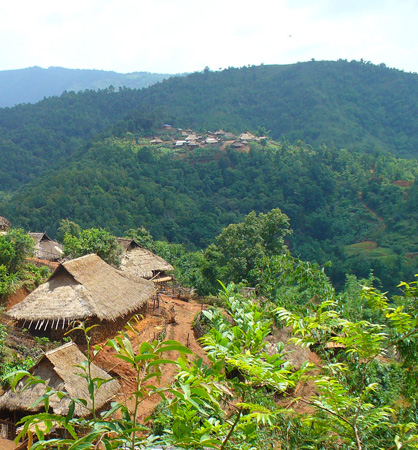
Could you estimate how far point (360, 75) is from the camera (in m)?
98.7

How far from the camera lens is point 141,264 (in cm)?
2050

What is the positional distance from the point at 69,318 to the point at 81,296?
89cm

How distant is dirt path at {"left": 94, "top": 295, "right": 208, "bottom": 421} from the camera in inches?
404

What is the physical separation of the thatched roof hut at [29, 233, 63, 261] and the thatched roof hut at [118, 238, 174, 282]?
6698mm

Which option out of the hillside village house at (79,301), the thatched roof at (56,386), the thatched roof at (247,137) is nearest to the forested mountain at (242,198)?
the thatched roof at (247,137)

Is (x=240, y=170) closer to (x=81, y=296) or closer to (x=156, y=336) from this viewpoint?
(x=156, y=336)

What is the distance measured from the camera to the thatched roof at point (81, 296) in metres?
11.6

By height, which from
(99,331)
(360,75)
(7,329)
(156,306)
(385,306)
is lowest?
(156,306)

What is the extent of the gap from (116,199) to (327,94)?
215 ft

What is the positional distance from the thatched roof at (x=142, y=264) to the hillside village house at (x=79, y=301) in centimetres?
536

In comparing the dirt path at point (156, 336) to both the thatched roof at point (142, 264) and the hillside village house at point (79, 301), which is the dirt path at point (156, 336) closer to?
the hillside village house at point (79, 301)

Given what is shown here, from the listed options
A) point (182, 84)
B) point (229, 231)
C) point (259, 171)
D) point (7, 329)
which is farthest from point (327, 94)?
point (7, 329)

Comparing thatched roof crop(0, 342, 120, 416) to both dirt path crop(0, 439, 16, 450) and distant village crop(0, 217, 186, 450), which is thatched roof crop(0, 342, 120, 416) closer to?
distant village crop(0, 217, 186, 450)

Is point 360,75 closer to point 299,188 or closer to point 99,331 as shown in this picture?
point 299,188
